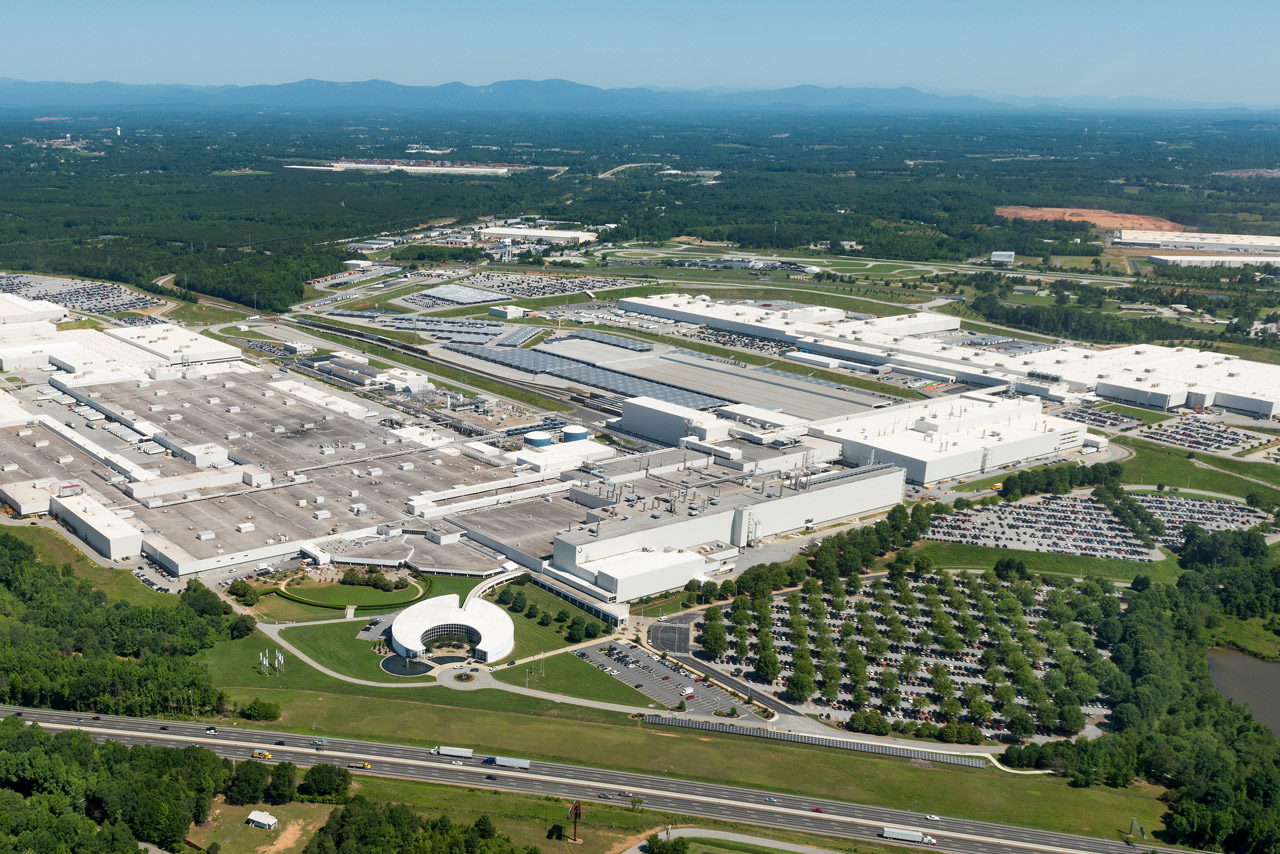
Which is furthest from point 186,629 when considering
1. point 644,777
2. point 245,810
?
point 644,777

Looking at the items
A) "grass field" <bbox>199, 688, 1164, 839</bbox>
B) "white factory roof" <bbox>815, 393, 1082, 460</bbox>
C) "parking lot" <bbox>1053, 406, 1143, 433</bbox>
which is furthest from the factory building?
"grass field" <bbox>199, 688, 1164, 839</bbox>

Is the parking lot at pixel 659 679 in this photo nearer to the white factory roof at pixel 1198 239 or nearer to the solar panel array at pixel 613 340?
the solar panel array at pixel 613 340

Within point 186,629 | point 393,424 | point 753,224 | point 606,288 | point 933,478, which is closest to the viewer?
point 186,629

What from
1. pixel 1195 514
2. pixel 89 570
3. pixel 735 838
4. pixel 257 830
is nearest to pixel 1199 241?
pixel 1195 514

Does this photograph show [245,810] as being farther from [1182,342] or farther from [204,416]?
[1182,342]

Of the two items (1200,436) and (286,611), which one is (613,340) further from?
(286,611)

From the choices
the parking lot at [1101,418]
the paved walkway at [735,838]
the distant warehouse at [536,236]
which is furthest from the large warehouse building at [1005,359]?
the paved walkway at [735,838]
